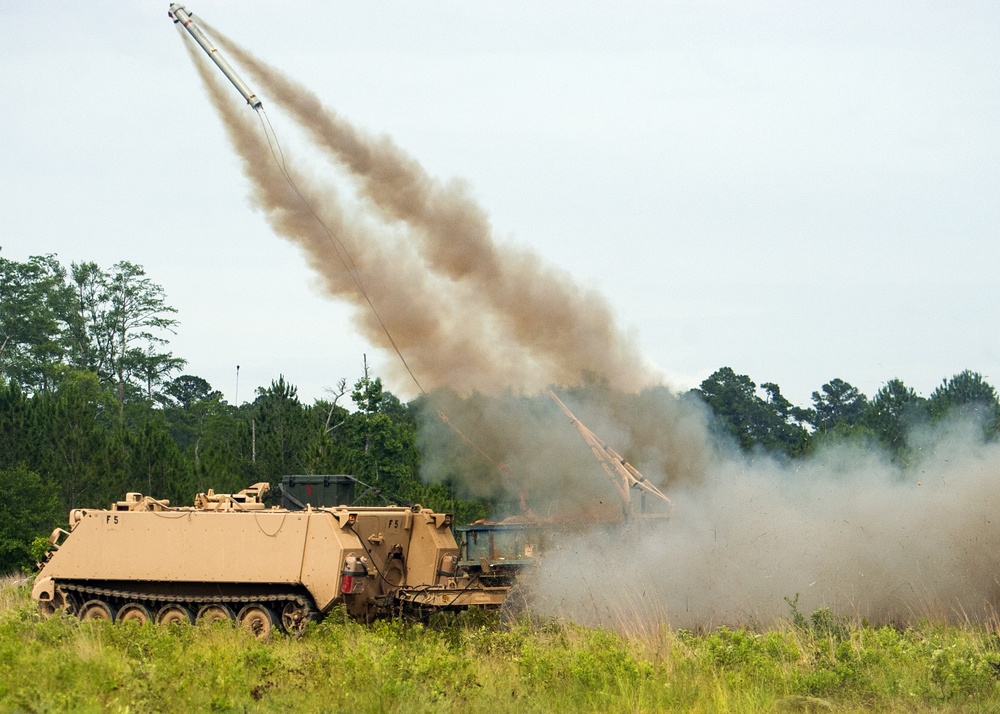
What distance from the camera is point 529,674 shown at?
1288 cm

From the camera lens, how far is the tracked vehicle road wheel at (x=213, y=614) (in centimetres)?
1872

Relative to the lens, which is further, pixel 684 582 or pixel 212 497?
pixel 212 497

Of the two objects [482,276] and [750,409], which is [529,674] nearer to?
[482,276]

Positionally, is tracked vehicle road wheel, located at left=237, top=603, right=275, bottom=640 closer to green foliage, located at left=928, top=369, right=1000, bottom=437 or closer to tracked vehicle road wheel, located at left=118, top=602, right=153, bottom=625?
tracked vehicle road wheel, located at left=118, top=602, right=153, bottom=625

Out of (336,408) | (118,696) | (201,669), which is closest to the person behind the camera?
(118,696)

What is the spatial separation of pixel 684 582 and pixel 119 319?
191ft

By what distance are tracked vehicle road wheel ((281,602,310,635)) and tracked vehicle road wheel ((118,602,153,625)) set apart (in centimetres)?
255

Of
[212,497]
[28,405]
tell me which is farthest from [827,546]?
[28,405]

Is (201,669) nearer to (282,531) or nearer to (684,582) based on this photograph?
(282,531)

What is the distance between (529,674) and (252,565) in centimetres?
715

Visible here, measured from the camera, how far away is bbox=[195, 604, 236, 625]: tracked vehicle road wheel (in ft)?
61.4

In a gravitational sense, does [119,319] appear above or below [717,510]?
above

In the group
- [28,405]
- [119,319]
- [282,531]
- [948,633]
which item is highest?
[119,319]

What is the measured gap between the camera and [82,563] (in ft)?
67.5
